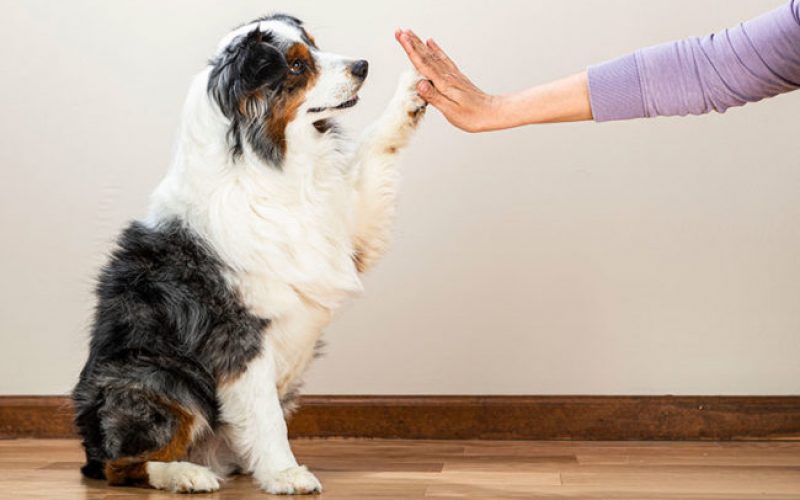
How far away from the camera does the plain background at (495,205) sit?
299cm

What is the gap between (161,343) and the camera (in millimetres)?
2395

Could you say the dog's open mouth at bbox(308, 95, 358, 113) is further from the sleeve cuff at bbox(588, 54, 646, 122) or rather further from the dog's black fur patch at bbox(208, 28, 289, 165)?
the sleeve cuff at bbox(588, 54, 646, 122)

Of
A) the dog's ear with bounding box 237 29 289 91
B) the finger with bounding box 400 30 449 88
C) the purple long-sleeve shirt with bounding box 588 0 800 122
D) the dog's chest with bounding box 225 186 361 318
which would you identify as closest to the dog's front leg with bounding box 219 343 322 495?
the dog's chest with bounding box 225 186 361 318

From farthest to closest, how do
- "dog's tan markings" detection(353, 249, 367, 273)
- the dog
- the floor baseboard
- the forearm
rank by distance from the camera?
the floor baseboard → "dog's tan markings" detection(353, 249, 367, 273) → the dog → the forearm

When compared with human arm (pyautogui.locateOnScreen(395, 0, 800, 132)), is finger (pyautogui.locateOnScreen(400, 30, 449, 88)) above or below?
below

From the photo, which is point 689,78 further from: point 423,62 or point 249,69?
point 249,69

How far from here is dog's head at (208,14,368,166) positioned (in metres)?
2.32

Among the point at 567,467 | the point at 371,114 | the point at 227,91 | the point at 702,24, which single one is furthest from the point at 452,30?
the point at 567,467

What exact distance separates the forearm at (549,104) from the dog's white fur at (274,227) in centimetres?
22

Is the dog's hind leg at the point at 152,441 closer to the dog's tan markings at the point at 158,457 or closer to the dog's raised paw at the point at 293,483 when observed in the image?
the dog's tan markings at the point at 158,457

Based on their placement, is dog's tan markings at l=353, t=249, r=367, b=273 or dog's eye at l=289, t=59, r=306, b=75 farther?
dog's tan markings at l=353, t=249, r=367, b=273

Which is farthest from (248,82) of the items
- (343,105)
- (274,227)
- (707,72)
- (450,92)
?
(707,72)

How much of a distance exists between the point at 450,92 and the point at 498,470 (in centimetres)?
88

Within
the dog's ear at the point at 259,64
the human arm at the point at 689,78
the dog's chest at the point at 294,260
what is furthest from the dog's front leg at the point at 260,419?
the human arm at the point at 689,78
